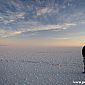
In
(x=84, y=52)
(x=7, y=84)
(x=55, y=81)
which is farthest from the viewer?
(x=84, y=52)

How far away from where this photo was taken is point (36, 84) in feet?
32.5

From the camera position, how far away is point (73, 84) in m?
9.85

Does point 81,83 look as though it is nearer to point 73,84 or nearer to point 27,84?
point 73,84

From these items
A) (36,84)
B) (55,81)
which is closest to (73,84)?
(55,81)

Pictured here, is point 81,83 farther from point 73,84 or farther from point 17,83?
point 17,83

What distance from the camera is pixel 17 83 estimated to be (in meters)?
10.1

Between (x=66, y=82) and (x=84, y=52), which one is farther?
(x=84, y=52)

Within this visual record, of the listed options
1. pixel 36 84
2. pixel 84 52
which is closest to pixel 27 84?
pixel 36 84

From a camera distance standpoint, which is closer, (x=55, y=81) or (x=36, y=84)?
(x=36, y=84)

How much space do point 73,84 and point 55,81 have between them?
4.16 ft

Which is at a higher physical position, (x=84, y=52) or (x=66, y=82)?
(x=84, y=52)

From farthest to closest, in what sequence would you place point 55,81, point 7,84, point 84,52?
point 84,52
point 55,81
point 7,84

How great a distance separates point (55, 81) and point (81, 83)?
64.6 inches

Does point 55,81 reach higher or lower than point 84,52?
lower
